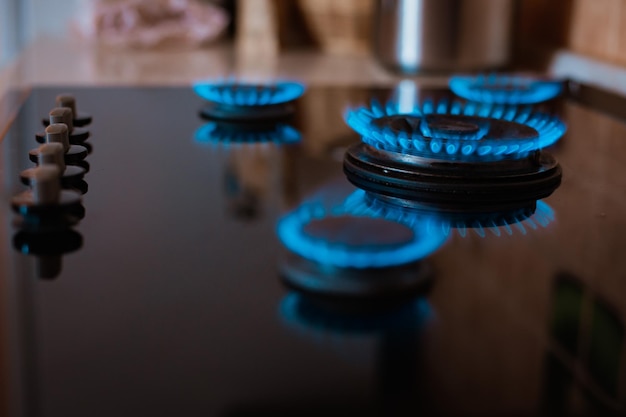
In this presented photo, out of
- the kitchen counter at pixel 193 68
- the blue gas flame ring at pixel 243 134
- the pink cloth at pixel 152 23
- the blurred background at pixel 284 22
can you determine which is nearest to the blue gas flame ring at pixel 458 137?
the blue gas flame ring at pixel 243 134

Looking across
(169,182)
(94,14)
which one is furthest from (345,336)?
(94,14)

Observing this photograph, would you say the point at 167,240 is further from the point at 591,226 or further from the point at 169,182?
the point at 591,226

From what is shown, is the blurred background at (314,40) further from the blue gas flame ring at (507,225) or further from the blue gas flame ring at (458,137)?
the blue gas flame ring at (507,225)

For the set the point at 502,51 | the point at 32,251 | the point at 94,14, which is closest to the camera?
the point at 32,251

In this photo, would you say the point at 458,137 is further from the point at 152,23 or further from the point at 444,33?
the point at 152,23

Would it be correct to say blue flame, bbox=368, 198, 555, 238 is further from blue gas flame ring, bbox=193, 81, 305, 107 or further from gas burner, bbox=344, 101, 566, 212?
blue gas flame ring, bbox=193, 81, 305, 107

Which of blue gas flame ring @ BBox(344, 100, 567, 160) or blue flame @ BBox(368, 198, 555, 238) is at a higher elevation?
blue gas flame ring @ BBox(344, 100, 567, 160)

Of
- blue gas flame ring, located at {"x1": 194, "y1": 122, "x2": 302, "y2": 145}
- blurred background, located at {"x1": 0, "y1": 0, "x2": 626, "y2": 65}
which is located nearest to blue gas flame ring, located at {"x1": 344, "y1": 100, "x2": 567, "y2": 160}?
blue gas flame ring, located at {"x1": 194, "y1": 122, "x2": 302, "y2": 145}
